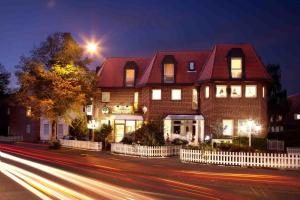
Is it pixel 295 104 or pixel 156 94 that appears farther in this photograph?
pixel 295 104

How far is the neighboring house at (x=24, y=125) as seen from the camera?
6045cm

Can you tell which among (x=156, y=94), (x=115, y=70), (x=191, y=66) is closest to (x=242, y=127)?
(x=191, y=66)

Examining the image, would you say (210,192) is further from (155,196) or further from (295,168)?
(295,168)

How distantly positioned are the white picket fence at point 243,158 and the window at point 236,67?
51.3ft

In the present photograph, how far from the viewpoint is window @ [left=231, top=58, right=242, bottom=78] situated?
43.1 meters

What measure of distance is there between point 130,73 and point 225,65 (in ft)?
40.9

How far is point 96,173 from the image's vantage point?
832 inches

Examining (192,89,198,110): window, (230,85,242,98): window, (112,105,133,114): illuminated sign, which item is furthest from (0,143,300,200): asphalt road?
(112,105,133,114): illuminated sign

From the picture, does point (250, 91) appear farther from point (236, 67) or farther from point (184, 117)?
point (184, 117)

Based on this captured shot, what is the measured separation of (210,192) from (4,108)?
62.9m

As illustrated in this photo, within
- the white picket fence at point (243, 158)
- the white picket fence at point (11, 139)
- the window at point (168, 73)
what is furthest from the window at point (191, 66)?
the white picket fence at point (11, 139)

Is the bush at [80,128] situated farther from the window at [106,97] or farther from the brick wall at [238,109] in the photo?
the brick wall at [238,109]

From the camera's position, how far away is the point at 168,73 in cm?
4784

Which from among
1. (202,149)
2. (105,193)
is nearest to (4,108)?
(202,149)
